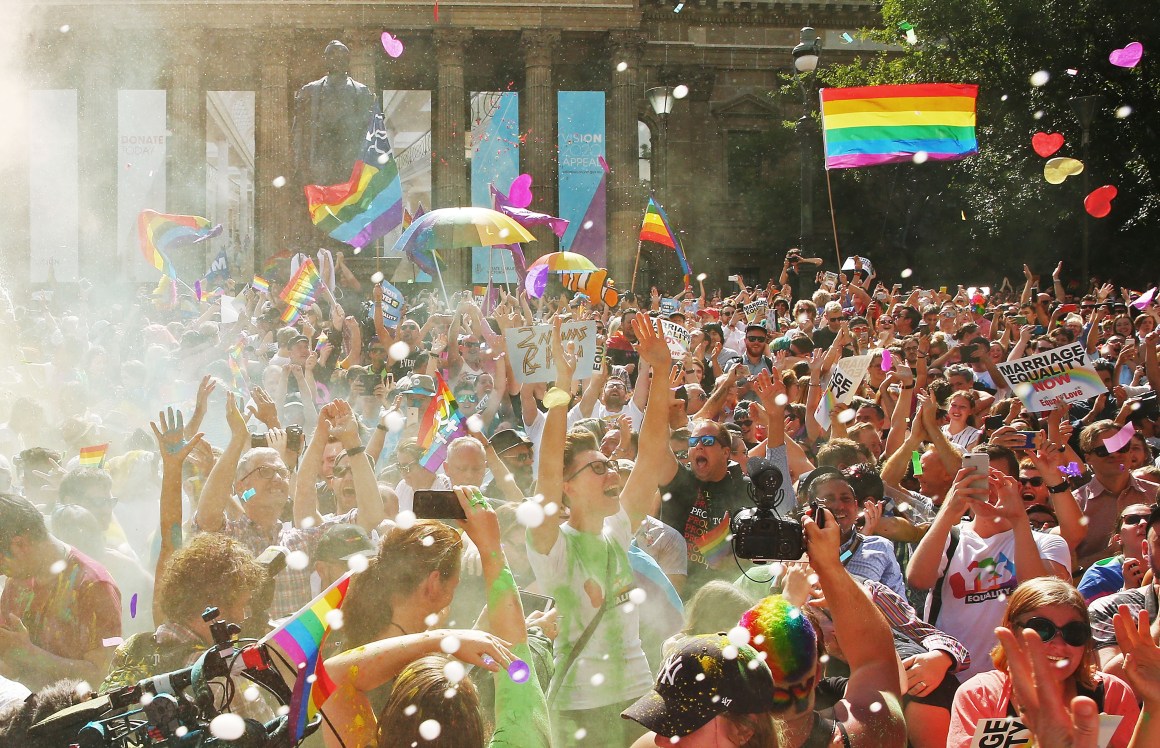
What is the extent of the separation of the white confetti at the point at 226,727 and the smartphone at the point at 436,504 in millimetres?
999

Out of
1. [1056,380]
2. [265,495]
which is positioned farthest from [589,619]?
[1056,380]

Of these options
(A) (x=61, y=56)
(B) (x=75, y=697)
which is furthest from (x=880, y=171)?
(B) (x=75, y=697)

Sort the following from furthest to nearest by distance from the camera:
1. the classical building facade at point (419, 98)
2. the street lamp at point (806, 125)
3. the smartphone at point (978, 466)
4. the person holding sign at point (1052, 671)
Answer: the classical building facade at point (419, 98) → the street lamp at point (806, 125) → the smartphone at point (978, 466) → the person holding sign at point (1052, 671)

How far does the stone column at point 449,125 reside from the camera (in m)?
37.8

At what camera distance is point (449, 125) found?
125 ft

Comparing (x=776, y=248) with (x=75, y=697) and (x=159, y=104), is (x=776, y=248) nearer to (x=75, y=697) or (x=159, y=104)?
(x=159, y=104)

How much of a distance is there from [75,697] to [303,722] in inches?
27.1

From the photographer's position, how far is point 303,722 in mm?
2467

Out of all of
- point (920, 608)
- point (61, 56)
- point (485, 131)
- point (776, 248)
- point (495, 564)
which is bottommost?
point (920, 608)

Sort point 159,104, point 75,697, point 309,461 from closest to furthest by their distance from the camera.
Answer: point 75,697 < point 309,461 < point 159,104

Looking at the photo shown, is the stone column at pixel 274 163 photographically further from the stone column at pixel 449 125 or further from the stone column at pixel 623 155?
the stone column at pixel 623 155

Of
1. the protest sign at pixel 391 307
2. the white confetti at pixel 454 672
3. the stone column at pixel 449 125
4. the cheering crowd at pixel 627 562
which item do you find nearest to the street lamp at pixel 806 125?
the protest sign at pixel 391 307

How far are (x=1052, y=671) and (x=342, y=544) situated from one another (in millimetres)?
2489

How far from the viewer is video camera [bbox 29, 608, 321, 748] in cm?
222
